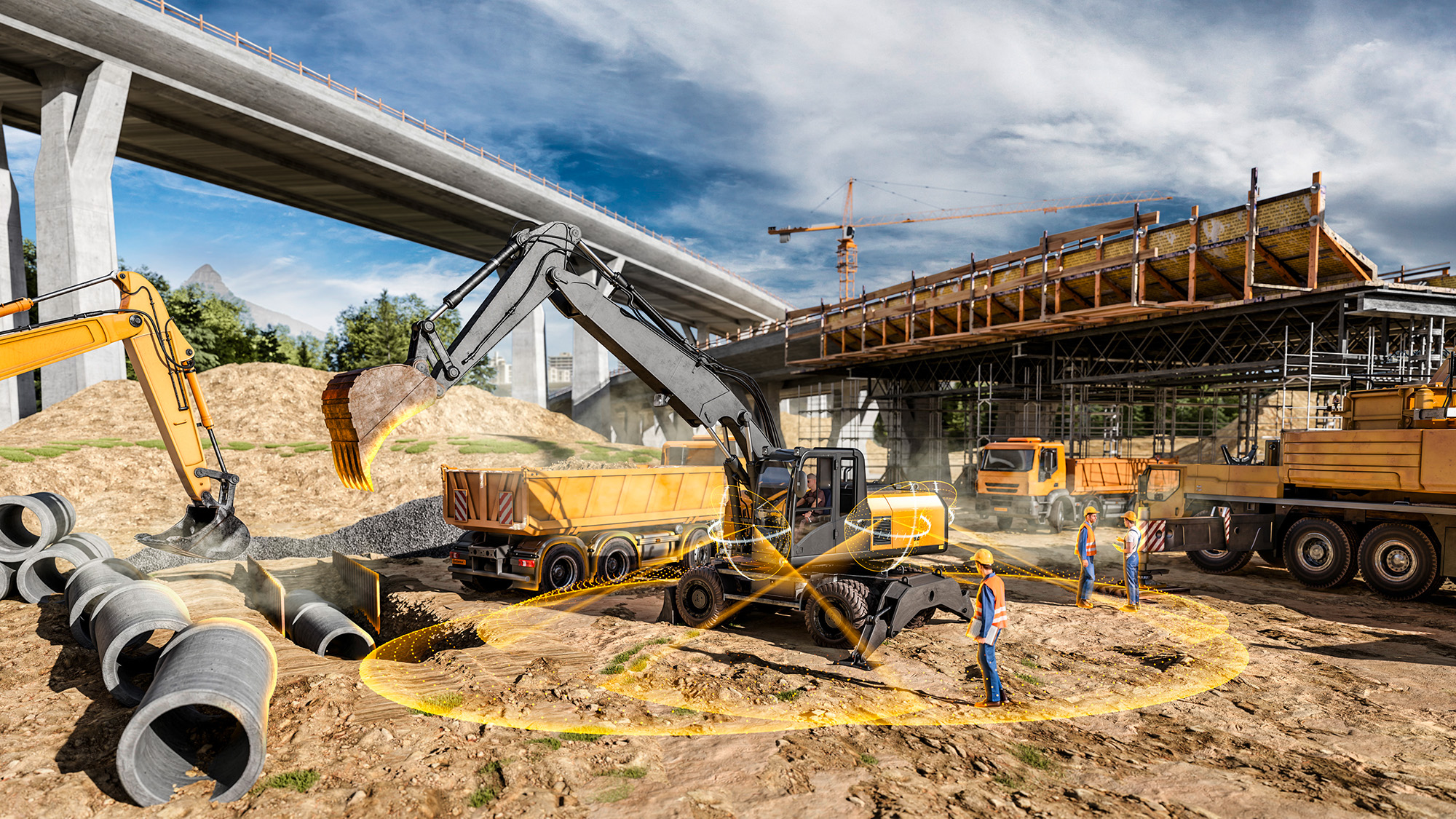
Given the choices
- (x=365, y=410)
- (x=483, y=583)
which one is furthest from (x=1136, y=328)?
(x=365, y=410)

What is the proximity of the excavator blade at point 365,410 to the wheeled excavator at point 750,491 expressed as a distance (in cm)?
6

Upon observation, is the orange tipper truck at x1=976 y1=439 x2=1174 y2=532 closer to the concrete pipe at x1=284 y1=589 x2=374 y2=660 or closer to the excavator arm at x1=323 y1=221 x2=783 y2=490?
A: the excavator arm at x1=323 y1=221 x2=783 y2=490

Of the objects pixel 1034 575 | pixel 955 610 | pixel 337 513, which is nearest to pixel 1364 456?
pixel 1034 575

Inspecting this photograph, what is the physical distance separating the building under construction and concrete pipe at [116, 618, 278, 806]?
22.0 meters

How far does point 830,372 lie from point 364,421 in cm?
3643

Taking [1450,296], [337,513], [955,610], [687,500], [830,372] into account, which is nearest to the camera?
[955,610]

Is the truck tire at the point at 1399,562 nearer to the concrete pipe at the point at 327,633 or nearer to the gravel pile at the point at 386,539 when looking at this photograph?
the concrete pipe at the point at 327,633

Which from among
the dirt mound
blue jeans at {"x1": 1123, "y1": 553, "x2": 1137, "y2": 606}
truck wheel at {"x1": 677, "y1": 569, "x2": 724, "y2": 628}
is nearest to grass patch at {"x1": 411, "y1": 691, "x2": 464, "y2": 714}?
truck wheel at {"x1": 677, "y1": 569, "x2": 724, "y2": 628}

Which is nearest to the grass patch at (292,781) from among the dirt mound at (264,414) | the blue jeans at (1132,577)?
the blue jeans at (1132,577)

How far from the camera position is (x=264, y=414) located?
33969mm

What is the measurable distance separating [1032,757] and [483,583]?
992 centimetres

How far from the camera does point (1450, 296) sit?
19.6m

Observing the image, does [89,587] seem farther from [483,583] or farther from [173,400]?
[483,583]

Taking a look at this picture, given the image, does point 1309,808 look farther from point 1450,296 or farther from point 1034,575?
point 1450,296
